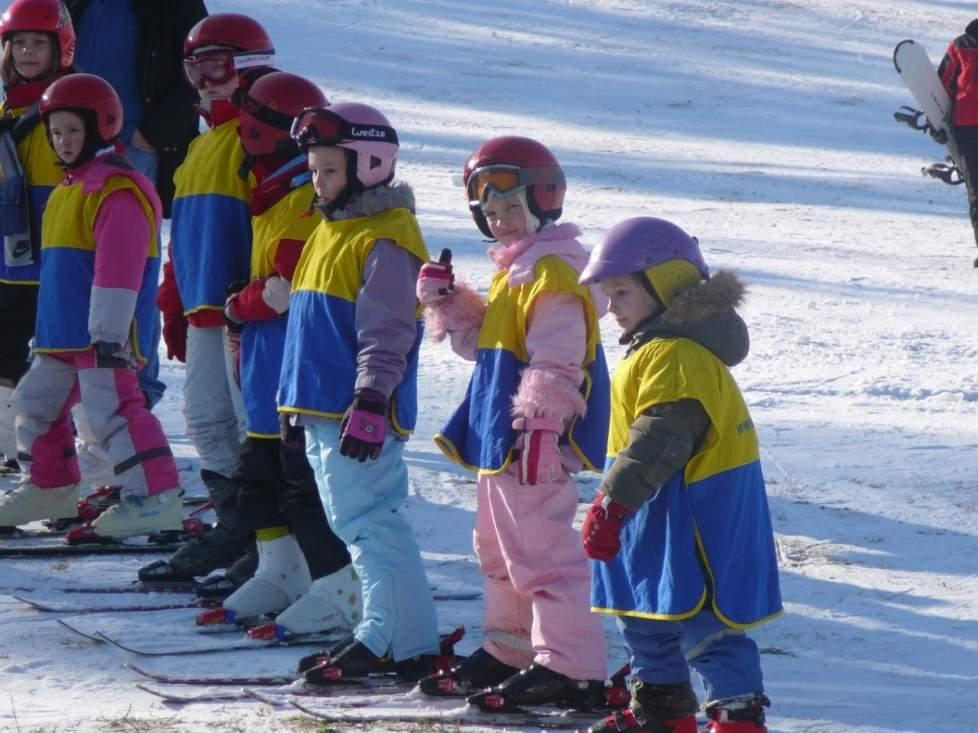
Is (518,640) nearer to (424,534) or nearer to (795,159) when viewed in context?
(424,534)

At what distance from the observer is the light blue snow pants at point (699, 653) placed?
4.32 metres

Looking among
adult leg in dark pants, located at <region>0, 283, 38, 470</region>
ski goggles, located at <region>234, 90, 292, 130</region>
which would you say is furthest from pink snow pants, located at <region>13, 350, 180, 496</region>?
ski goggles, located at <region>234, 90, 292, 130</region>

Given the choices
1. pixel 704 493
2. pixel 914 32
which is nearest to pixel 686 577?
pixel 704 493

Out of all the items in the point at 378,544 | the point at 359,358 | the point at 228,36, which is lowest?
the point at 378,544

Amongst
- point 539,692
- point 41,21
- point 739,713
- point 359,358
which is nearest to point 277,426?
point 359,358

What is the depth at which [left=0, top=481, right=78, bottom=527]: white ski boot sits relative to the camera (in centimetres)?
706

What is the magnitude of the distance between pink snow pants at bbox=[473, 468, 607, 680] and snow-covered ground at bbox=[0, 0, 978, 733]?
58 centimetres

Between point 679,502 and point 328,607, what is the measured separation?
5.49 feet

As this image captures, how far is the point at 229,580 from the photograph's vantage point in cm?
627

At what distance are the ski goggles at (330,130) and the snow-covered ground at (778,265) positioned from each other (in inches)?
64.3

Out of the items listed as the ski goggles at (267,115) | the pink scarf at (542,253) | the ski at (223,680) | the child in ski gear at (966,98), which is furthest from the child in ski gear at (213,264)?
the child in ski gear at (966,98)

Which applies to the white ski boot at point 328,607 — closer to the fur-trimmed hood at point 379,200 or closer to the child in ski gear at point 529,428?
the child in ski gear at point 529,428

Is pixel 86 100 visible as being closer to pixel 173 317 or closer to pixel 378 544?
pixel 173 317

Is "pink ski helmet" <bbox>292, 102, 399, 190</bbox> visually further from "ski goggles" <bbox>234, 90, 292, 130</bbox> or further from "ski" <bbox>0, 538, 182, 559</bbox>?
"ski" <bbox>0, 538, 182, 559</bbox>
